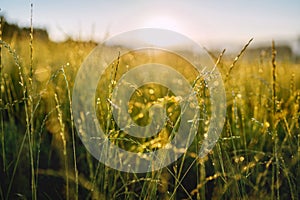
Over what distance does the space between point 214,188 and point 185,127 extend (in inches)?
20.2

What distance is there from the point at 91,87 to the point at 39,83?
67cm

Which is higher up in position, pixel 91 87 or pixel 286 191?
pixel 91 87

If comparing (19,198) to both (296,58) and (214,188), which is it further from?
(296,58)

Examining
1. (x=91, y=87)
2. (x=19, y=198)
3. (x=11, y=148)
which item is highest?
(x=91, y=87)

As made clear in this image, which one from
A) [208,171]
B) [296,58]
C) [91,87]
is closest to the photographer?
[208,171]

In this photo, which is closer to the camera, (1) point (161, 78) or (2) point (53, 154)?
(2) point (53, 154)

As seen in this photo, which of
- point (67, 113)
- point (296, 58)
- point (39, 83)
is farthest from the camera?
point (296, 58)

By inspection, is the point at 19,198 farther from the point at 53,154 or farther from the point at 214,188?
the point at 214,188

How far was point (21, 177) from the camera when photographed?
1.58 meters

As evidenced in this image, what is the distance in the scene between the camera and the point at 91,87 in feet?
7.55

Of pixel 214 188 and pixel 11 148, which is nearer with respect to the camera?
pixel 214 188

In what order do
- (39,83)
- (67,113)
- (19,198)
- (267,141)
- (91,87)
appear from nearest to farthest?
1. (19,198)
2. (267,141)
3. (67,113)
4. (91,87)
5. (39,83)

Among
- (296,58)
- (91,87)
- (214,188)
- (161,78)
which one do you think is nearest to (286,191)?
(214,188)

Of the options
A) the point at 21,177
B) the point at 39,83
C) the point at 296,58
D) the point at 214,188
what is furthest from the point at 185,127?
the point at 296,58
